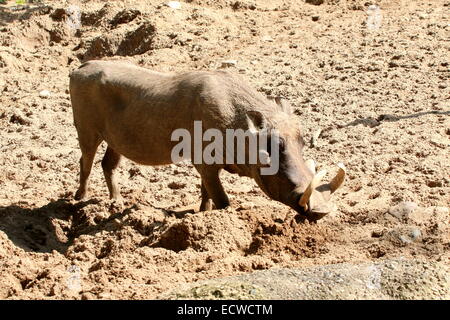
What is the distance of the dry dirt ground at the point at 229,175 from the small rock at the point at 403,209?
18 mm

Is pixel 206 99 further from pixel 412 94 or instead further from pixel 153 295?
pixel 412 94

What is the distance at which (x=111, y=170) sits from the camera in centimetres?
774

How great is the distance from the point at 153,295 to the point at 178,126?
2198mm

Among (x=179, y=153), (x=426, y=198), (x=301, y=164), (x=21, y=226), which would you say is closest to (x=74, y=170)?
(x=21, y=226)

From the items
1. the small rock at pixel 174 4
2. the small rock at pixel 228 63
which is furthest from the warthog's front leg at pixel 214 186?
the small rock at pixel 174 4

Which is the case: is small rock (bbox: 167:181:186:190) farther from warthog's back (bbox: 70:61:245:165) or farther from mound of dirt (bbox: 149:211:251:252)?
mound of dirt (bbox: 149:211:251:252)

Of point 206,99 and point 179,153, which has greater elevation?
point 206,99

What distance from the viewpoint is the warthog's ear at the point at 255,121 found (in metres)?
6.12

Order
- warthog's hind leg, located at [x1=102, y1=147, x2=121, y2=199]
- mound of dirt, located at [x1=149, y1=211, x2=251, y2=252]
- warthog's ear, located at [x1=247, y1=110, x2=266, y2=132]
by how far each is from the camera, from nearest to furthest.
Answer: mound of dirt, located at [x1=149, y1=211, x2=251, y2=252]
warthog's ear, located at [x1=247, y1=110, x2=266, y2=132]
warthog's hind leg, located at [x1=102, y1=147, x2=121, y2=199]

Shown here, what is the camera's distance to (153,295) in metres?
4.70

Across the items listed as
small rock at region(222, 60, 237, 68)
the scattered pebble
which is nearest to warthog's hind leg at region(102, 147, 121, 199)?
small rock at region(222, 60, 237, 68)

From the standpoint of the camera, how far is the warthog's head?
5852mm

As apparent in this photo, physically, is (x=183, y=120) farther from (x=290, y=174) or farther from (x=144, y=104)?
(x=290, y=174)

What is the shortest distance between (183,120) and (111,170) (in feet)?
4.96
